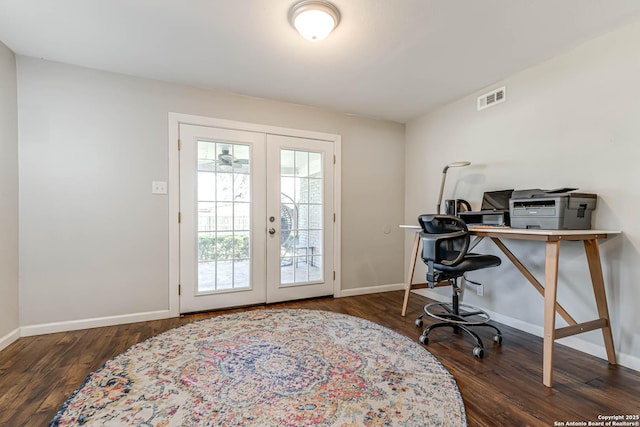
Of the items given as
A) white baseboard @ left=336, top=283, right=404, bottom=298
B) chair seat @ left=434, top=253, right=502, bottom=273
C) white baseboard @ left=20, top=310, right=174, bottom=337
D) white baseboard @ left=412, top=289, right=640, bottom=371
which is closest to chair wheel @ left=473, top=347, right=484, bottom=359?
chair seat @ left=434, top=253, right=502, bottom=273

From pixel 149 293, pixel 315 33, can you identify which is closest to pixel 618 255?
pixel 315 33

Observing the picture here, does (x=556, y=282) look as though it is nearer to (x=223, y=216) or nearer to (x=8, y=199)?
(x=223, y=216)

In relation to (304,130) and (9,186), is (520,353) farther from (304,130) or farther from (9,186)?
(9,186)

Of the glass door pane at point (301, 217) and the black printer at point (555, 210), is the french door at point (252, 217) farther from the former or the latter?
the black printer at point (555, 210)

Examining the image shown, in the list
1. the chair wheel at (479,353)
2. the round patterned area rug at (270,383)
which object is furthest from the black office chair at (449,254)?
the round patterned area rug at (270,383)

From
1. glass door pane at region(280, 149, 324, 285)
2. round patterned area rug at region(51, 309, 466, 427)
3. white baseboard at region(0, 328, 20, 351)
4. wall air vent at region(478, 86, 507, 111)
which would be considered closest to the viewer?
round patterned area rug at region(51, 309, 466, 427)

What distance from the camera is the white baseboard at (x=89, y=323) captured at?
2.32 metres

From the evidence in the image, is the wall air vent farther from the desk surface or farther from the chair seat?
the chair seat

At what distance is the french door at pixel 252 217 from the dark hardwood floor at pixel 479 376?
630 millimetres

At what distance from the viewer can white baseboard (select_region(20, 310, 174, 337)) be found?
2.32m

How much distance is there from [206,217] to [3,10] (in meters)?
1.91

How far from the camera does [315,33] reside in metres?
1.88

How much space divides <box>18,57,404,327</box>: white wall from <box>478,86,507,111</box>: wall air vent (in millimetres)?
2379

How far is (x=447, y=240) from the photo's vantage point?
83.5 inches
